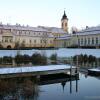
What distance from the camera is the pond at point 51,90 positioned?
438 inches

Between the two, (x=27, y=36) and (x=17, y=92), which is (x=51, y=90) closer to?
(x=17, y=92)

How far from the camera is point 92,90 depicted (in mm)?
12750

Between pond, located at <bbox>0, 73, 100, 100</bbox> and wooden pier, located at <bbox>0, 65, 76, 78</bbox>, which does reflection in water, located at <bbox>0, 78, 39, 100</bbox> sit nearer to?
pond, located at <bbox>0, 73, 100, 100</bbox>

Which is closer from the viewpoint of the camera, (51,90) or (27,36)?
(51,90)

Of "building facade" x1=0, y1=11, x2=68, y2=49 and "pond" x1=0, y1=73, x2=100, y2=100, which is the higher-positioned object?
"building facade" x1=0, y1=11, x2=68, y2=49

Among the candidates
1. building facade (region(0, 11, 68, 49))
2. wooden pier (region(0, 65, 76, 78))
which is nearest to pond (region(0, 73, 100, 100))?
wooden pier (region(0, 65, 76, 78))

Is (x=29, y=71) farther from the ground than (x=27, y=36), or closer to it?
closer to it

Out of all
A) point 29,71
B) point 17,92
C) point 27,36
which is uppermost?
point 27,36

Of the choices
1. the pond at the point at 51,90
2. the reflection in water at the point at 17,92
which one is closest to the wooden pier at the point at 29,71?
the pond at the point at 51,90

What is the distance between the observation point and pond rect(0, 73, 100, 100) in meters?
11.1

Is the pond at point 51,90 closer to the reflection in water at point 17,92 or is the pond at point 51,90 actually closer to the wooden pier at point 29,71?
the reflection in water at point 17,92

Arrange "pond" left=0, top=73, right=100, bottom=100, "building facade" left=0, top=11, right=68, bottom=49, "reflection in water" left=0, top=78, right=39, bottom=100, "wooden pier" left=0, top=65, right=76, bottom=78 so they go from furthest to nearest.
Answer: "building facade" left=0, top=11, right=68, bottom=49 → "wooden pier" left=0, top=65, right=76, bottom=78 → "pond" left=0, top=73, right=100, bottom=100 → "reflection in water" left=0, top=78, right=39, bottom=100

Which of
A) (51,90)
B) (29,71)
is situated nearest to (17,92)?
(51,90)

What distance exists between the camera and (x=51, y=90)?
42.1 feet
